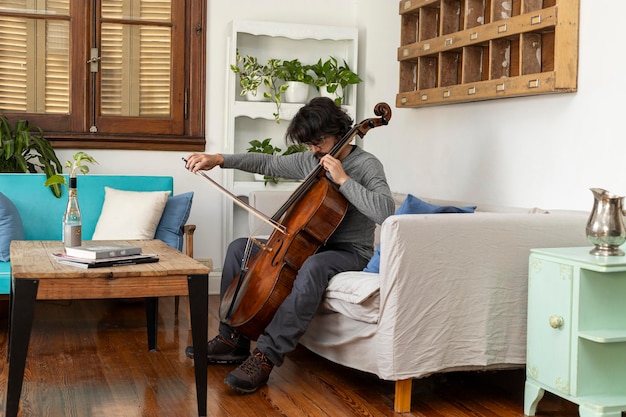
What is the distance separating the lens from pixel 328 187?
3.18 metres

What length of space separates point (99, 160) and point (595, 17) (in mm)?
3064

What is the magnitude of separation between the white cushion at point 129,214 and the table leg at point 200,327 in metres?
1.74

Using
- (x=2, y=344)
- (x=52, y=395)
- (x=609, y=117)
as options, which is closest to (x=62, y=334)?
(x=2, y=344)

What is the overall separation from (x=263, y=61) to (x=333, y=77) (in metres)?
0.50

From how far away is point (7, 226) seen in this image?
13.6 feet

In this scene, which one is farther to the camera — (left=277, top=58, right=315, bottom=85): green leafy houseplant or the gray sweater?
(left=277, top=58, right=315, bottom=85): green leafy houseplant

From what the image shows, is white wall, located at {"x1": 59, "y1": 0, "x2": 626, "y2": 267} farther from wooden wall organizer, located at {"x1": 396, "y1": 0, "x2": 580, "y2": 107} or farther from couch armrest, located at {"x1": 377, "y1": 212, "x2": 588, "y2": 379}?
couch armrest, located at {"x1": 377, "y1": 212, "x2": 588, "y2": 379}

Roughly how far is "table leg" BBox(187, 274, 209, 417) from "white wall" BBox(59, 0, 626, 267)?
1577 millimetres

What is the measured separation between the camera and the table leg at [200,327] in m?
2.69

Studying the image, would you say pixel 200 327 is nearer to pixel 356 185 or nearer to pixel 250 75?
pixel 356 185

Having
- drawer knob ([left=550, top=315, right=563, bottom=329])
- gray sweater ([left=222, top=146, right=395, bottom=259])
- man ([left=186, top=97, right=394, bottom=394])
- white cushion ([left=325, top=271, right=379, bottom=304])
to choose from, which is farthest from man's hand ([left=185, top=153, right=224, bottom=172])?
drawer knob ([left=550, top=315, right=563, bottom=329])

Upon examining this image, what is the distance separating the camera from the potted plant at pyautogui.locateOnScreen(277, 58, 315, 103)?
5207mm

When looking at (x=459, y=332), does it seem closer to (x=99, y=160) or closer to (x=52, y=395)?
(x=52, y=395)

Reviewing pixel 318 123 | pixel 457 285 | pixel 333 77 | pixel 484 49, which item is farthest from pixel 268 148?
pixel 457 285
